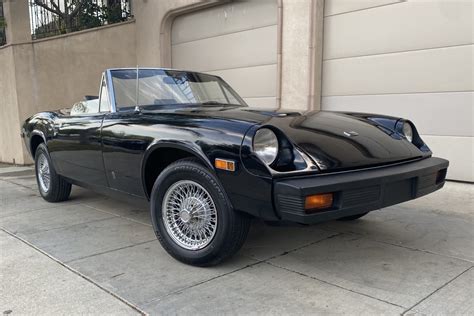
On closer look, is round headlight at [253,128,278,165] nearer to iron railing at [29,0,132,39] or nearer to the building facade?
the building facade

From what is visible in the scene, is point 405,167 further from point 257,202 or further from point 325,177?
point 257,202

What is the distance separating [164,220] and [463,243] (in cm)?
256

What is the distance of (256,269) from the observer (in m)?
3.10

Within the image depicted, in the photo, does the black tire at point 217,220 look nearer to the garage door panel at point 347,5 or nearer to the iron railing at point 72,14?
the garage door panel at point 347,5

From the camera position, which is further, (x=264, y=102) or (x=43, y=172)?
(x=264, y=102)

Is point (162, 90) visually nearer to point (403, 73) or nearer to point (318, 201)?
point (318, 201)

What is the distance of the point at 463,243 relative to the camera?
3648 millimetres

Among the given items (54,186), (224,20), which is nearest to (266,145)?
(54,186)

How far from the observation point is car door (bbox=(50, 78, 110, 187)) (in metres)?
4.06

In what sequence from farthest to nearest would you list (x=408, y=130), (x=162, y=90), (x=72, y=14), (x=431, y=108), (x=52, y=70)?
(x=72, y=14)
(x=52, y=70)
(x=431, y=108)
(x=162, y=90)
(x=408, y=130)

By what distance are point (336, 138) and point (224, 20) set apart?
6650 mm

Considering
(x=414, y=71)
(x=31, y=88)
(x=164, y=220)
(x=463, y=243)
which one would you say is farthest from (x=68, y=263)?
(x=31, y=88)

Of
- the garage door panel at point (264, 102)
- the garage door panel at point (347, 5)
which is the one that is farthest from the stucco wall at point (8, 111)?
the garage door panel at point (347, 5)

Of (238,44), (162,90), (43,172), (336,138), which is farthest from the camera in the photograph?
(238,44)
